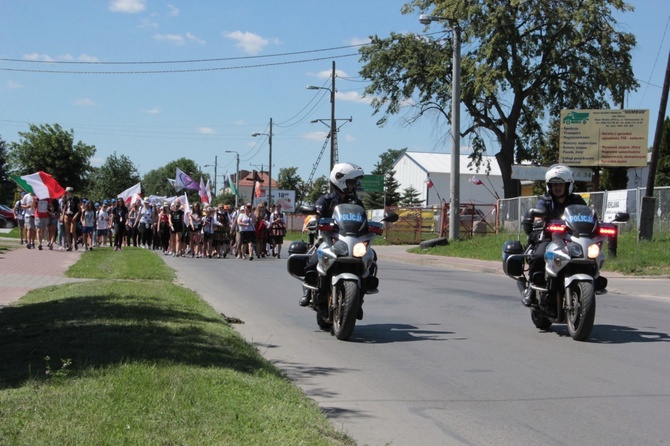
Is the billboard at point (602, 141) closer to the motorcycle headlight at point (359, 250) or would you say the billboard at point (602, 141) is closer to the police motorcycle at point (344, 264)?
the police motorcycle at point (344, 264)

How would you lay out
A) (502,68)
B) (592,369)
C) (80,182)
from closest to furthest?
(592,369), (502,68), (80,182)

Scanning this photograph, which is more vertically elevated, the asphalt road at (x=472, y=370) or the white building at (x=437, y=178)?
the white building at (x=437, y=178)

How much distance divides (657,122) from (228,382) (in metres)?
20.8

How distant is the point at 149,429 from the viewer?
4.34 metres

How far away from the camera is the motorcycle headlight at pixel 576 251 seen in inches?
339

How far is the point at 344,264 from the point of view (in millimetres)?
8844

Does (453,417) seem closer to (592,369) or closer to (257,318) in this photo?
(592,369)

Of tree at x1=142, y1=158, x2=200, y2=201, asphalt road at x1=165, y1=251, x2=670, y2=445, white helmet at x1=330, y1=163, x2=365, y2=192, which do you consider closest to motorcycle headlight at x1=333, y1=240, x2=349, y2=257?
white helmet at x1=330, y1=163, x2=365, y2=192

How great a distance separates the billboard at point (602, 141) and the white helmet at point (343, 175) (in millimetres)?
26993

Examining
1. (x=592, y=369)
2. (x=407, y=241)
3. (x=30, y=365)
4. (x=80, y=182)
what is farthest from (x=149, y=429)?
(x=80, y=182)

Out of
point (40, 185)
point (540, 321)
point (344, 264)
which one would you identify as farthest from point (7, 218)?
point (540, 321)

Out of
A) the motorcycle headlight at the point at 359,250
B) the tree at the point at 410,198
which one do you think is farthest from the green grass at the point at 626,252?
the tree at the point at 410,198

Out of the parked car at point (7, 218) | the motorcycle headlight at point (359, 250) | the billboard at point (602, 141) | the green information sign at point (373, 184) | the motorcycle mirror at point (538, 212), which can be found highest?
the billboard at point (602, 141)

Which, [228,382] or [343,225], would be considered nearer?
[228,382]
